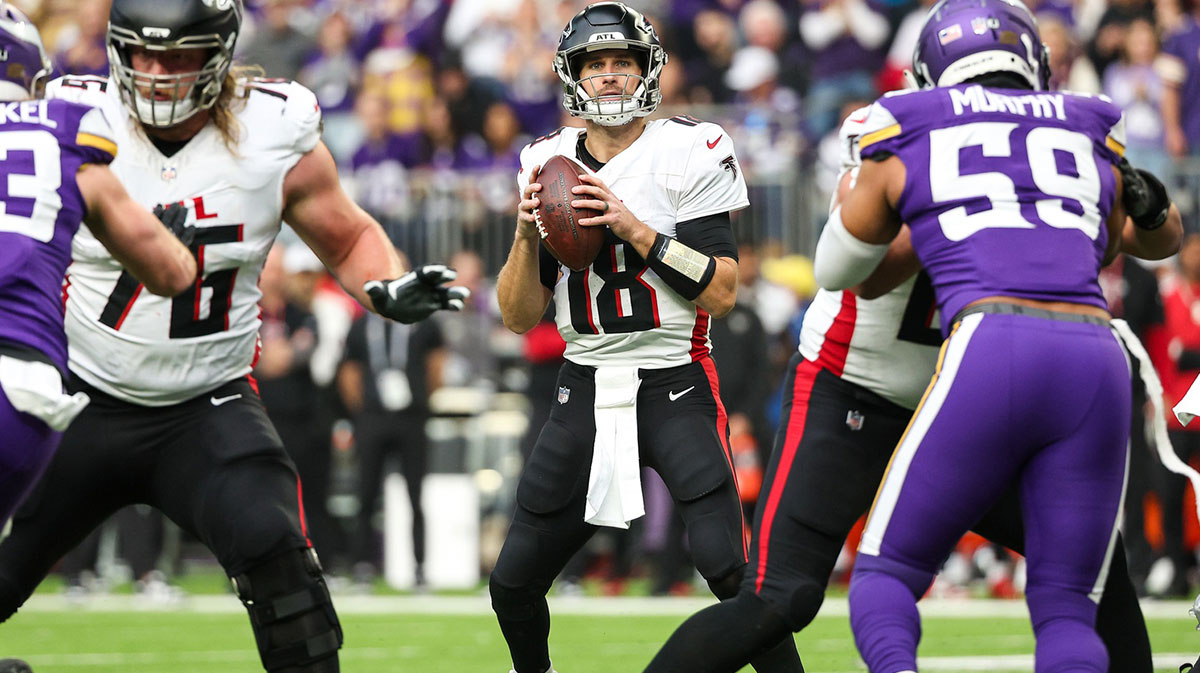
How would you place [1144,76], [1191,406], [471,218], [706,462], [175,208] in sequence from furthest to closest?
1. [471,218]
2. [1144,76]
3. [706,462]
4. [175,208]
5. [1191,406]

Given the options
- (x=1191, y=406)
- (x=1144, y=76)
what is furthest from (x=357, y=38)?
(x=1191, y=406)

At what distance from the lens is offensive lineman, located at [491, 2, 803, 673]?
15.6 ft

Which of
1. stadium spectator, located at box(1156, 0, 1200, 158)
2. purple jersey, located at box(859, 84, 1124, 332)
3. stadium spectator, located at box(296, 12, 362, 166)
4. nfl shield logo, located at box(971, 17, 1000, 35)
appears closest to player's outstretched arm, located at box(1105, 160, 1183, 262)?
purple jersey, located at box(859, 84, 1124, 332)

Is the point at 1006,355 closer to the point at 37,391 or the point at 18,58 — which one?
the point at 37,391

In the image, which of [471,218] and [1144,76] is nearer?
[1144,76]

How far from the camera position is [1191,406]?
13.5ft

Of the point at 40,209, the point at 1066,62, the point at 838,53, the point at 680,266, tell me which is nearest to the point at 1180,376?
the point at 1066,62

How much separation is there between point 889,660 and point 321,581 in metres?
1.57

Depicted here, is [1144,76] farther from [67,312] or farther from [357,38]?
[67,312]

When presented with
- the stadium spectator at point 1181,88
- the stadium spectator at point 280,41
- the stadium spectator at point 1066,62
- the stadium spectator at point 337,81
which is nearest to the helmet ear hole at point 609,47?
the stadium spectator at point 1066,62

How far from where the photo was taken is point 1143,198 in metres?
3.96

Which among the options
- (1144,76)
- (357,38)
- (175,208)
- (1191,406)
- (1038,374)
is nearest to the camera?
(1038,374)

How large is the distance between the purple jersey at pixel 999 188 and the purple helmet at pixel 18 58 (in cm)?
229

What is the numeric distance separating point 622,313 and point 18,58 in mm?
1833
